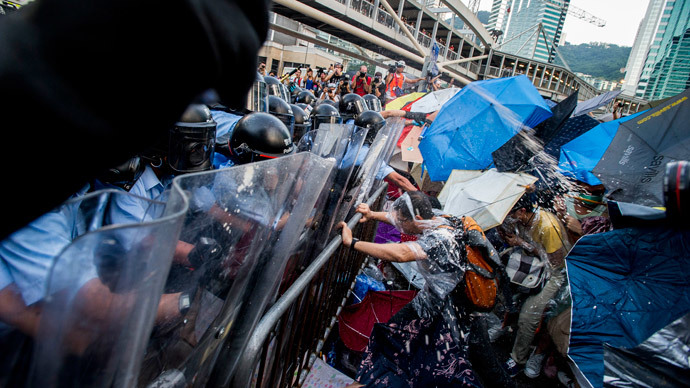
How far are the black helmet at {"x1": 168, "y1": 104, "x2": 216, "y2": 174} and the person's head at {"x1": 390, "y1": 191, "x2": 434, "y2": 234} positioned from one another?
1795 millimetres

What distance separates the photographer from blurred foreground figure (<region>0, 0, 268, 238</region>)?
0.43 meters

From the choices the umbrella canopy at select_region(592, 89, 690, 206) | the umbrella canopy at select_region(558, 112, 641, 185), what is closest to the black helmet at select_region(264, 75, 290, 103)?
the umbrella canopy at select_region(558, 112, 641, 185)

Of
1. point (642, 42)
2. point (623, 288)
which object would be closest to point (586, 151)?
point (623, 288)

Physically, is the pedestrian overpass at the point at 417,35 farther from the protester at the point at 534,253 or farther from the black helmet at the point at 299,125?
the black helmet at the point at 299,125

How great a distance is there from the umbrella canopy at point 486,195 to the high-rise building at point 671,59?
76.8 m

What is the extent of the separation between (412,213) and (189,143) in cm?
195

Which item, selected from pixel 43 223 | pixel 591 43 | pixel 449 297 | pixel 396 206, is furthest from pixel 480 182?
pixel 591 43

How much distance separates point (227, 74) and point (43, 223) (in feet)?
4.08

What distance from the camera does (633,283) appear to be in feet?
8.29

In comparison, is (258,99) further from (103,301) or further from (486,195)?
(103,301)

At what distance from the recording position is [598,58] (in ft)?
417

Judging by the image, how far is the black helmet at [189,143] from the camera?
256 cm

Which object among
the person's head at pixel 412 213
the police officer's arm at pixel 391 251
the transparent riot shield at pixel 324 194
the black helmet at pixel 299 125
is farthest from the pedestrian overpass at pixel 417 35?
the transparent riot shield at pixel 324 194

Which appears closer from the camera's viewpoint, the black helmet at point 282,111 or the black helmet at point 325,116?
the black helmet at point 282,111
